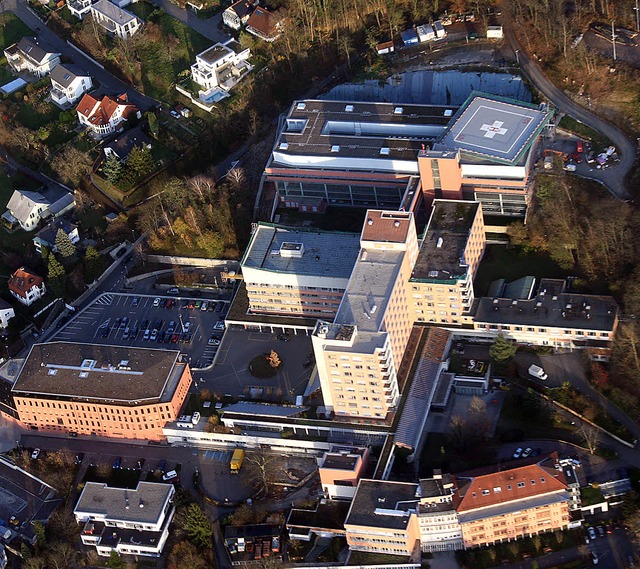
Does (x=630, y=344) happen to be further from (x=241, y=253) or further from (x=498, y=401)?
(x=241, y=253)

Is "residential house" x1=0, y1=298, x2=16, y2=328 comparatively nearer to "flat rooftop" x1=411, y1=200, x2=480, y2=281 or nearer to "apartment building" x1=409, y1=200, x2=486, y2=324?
"apartment building" x1=409, y1=200, x2=486, y2=324

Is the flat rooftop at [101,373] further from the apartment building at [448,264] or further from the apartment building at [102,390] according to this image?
the apartment building at [448,264]

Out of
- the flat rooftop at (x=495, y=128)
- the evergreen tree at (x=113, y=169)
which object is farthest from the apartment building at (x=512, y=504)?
the evergreen tree at (x=113, y=169)

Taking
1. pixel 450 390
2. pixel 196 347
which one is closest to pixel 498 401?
pixel 450 390

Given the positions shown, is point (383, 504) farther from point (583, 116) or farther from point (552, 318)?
point (583, 116)

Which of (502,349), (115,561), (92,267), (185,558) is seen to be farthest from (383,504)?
(92,267)

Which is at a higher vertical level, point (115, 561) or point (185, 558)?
point (185, 558)

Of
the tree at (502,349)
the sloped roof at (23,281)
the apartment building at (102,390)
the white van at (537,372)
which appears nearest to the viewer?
the tree at (502,349)
